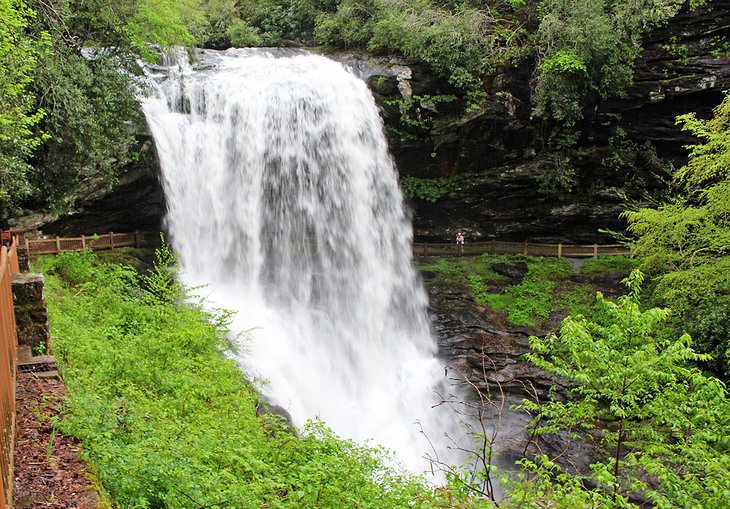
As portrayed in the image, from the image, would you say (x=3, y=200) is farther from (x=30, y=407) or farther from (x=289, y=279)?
(x=30, y=407)

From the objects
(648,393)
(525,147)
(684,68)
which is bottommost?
(648,393)

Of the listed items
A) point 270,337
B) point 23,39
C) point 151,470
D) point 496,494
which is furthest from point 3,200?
point 496,494

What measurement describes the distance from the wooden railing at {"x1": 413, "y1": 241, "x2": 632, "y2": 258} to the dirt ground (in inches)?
680

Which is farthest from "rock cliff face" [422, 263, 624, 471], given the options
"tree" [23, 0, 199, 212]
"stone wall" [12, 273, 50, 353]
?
"tree" [23, 0, 199, 212]

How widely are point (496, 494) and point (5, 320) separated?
9896 mm

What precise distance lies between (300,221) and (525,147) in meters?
9.38

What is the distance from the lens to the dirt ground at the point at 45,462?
13.6 feet

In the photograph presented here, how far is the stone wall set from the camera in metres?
6.77

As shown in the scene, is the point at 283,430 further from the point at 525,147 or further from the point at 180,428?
the point at 525,147

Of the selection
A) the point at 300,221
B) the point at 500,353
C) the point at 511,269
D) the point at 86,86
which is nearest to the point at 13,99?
the point at 86,86


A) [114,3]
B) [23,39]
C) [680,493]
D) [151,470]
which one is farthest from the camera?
[114,3]

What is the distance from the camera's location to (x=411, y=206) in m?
21.8

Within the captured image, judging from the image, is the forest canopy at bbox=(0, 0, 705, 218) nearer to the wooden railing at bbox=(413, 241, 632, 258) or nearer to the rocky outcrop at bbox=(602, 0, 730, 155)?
the rocky outcrop at bbox=(602, 0, 730, 155)

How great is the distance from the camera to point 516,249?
22.2 meters
